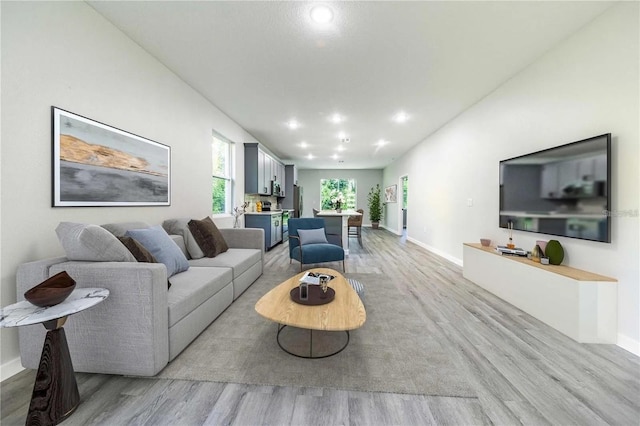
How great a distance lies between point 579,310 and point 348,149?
6.10m

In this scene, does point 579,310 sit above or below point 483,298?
above

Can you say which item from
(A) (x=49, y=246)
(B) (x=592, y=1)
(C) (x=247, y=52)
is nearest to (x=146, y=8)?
(C) (x=247, y=52)

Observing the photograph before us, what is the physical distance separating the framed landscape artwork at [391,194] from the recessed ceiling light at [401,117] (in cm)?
438

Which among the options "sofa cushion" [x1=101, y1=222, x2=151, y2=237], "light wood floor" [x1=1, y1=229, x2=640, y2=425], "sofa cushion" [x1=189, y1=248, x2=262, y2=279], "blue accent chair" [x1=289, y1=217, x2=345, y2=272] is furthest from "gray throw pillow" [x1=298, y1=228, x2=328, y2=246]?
"light wood floor" [x1=1, y1=229, x2=640, y2=425]

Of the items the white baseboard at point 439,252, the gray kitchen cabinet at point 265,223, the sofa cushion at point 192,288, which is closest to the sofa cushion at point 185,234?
the sofa cushion at point 192,288

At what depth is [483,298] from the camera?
2.95 meters

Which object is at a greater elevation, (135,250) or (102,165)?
(102,165)

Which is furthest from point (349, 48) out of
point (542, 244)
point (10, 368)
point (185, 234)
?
point (10, 368)

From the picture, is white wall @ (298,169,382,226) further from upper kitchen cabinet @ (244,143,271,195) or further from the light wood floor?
the light wood floor

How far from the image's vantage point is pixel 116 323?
1524 mm

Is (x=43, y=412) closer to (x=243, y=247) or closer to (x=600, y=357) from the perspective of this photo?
(x=243, y=247)

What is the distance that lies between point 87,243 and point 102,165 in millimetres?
A: 986

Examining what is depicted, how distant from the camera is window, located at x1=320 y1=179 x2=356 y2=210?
11508mm

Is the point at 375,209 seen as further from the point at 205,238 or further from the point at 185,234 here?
the point at 185,234
